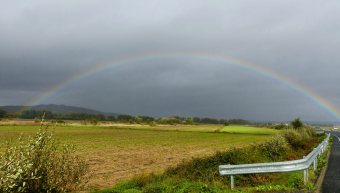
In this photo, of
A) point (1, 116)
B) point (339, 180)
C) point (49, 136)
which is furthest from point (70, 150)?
point (1, 116)

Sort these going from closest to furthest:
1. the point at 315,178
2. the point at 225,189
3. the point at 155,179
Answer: the point at 225,189
the point at 155,179
the point at 315,178

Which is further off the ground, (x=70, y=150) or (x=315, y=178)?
(x=70, y=150)

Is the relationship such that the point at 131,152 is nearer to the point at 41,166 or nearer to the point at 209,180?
the point at 209,180

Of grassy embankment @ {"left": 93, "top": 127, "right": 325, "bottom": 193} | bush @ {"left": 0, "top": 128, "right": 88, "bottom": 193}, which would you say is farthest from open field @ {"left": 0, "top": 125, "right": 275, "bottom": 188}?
grassy embankment @ {"left": 93, "top": 127, "right": 325, "bottom": 193}

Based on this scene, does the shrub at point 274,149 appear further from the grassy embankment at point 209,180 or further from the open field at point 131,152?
the open field at point 131,152

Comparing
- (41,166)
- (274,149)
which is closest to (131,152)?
(274,149)

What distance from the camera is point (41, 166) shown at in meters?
10.6

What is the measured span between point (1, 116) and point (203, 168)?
Answer: 172735mm

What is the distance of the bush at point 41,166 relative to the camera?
9.63m

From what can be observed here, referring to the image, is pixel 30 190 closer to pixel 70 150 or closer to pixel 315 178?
pixel 70 150

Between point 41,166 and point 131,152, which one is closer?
point 41,166

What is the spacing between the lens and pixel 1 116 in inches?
6880

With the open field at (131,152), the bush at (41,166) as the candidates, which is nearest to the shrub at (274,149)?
the open field at (131,152)

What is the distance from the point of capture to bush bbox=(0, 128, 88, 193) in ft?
31.6
